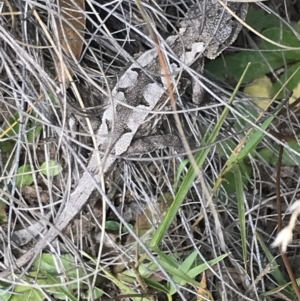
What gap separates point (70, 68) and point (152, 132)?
0.28 m

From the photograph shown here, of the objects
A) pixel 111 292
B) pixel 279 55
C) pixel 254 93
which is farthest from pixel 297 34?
pixel 111 292

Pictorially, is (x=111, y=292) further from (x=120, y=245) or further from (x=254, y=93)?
(x=254, y=93)

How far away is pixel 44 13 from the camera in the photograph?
4.02ft

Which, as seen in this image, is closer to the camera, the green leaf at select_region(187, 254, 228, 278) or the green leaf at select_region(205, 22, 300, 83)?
the green leaf at select_region(187, 254, 228, 278)

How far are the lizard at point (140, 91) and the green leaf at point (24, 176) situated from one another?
0.16 m

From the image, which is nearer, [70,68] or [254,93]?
[70,68]

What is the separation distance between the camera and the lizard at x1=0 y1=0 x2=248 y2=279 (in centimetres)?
121

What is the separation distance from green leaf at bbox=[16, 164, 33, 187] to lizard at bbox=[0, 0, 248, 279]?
165 millimetres

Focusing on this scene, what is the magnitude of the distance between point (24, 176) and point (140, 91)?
419 mm

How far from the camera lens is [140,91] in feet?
4.00

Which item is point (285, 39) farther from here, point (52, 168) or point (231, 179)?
point (52, 168)

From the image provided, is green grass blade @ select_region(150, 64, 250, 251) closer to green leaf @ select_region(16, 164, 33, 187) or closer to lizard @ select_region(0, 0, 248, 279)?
lizard @ select_region(0, 0, 248, 279)

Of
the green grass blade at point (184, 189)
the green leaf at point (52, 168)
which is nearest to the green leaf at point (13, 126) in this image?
the green leaf at point (52, 168)

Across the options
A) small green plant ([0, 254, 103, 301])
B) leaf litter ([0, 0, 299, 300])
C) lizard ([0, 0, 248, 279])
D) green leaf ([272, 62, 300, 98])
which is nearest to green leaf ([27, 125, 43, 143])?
leaf litter ([0, 0, 299, 300])
